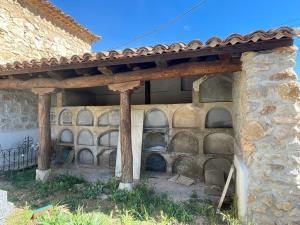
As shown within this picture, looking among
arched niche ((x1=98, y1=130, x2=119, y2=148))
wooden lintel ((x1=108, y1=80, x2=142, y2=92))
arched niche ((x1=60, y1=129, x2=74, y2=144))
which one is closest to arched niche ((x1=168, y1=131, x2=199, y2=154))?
arched niche ((x1=98, y1=130, x2=119, y2=148))

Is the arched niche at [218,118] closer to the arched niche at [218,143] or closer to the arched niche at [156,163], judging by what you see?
the arched niche at [218,143]

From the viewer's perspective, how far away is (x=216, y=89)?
4.86 m

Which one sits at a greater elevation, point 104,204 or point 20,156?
point 20,156

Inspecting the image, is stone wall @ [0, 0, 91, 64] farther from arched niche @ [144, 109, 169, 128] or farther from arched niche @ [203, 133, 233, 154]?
arched niche @ [203, 133, 233, 154]

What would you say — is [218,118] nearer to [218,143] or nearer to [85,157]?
[218,143]

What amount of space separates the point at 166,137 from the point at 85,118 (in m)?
2.55

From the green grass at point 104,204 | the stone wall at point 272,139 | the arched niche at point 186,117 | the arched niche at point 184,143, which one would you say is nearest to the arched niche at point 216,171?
the arched niche at point 184,143

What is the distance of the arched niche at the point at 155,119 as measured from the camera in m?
5.37

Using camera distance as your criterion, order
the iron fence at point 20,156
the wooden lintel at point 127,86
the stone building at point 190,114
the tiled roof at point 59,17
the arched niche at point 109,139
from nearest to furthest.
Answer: the stone building at point 190,114 → the wooden lintel at point 127,86 → the iron fence at point 20,156 → the arched niche at point 109,139 → the tiled roof at point 59,17

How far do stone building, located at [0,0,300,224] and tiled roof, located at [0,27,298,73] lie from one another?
0.05 ft

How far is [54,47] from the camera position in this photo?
7699mm

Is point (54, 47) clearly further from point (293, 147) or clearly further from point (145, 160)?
point (293, 147)

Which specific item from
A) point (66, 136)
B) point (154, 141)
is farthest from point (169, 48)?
point (66, 136)

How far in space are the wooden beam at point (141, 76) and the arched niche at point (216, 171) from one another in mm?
2200
